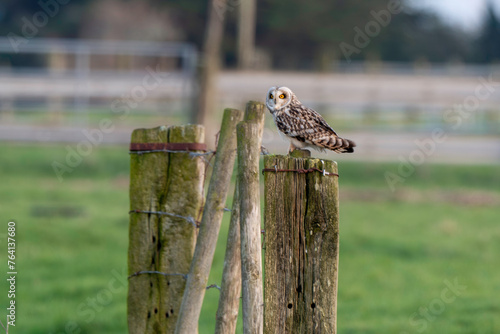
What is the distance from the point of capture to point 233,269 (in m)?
4.32

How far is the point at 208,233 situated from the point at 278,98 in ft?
3.38

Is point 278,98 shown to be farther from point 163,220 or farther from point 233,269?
point 233,269

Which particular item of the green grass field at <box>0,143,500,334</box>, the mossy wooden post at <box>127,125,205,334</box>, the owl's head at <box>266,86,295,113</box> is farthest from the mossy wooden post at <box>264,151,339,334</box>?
the green grass field at <box>0,143,500,334</box>

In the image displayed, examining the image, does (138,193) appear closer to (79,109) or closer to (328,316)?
(328,316)

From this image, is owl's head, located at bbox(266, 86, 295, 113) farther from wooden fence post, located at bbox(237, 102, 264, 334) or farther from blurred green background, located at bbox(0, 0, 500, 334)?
blurred green background, located at bbox(0, 0, 500, 334)

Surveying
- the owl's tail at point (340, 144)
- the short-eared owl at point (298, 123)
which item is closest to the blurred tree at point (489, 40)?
the short-eared owl at point (298, 123)

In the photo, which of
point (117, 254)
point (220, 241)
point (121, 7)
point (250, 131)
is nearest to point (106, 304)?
point (117, 254)

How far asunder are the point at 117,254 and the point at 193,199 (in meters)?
6.78

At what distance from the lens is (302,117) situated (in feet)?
15.9

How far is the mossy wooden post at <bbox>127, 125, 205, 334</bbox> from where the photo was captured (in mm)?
4637

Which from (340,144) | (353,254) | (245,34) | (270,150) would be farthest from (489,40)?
(340,144)

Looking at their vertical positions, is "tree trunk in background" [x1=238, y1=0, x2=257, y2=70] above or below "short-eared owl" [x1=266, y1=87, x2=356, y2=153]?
above

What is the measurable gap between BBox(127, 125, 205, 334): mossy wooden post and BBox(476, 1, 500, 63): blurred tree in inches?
1979

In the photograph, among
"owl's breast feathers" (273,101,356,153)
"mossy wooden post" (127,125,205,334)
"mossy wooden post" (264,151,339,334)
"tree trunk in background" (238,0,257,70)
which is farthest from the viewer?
"tree trunk in background" (238,0,257,70)
